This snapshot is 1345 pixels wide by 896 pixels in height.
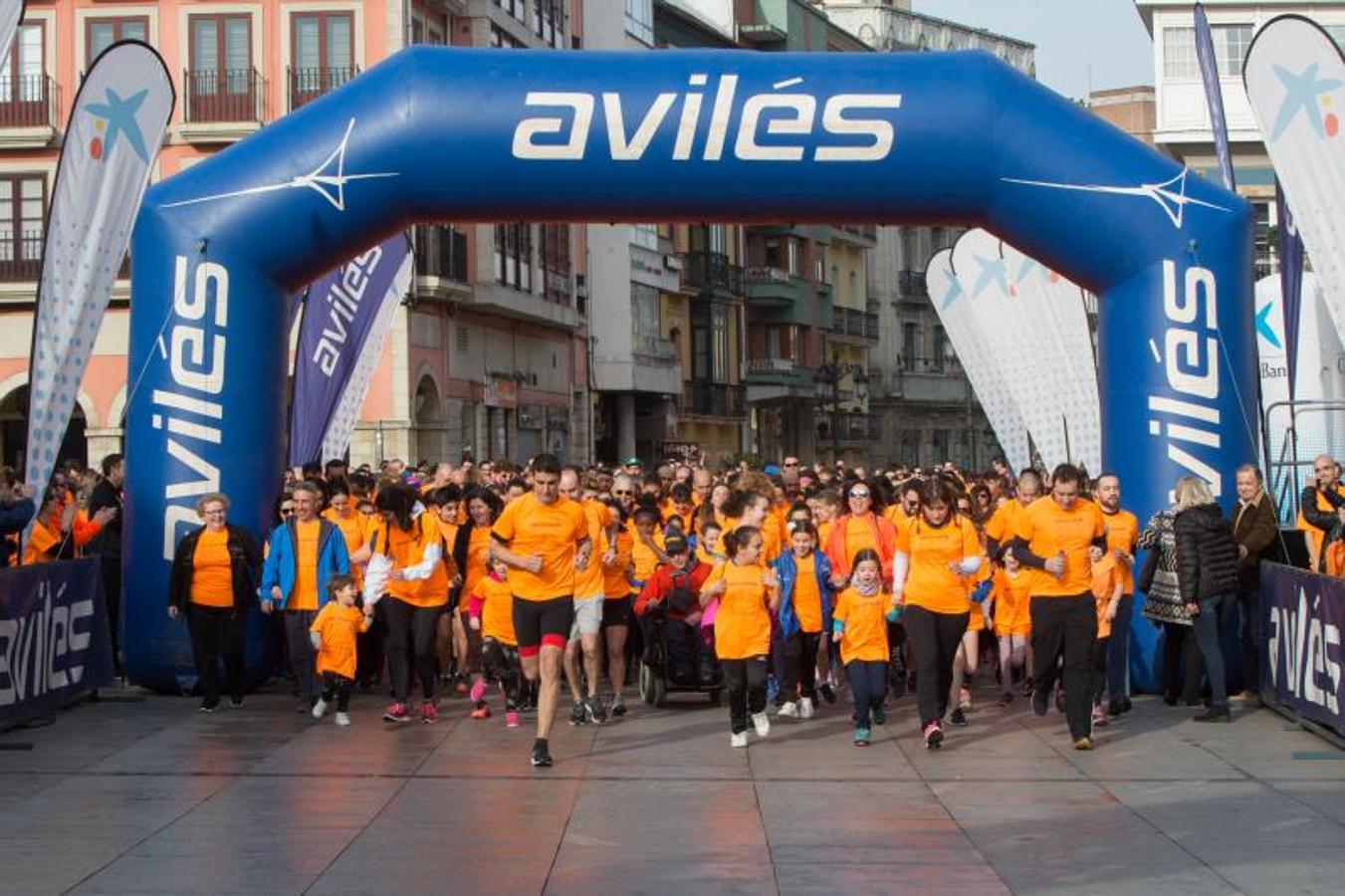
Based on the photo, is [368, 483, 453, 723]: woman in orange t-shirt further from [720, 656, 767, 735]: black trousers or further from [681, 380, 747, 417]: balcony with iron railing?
[681, 380, 747, 417]: balcony with iron railing

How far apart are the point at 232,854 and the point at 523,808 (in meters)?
1.83

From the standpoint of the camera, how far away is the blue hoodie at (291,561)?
15.2 m

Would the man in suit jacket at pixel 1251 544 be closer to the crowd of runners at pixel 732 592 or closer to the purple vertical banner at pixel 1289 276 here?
the crowd of runners at pixel 732 592

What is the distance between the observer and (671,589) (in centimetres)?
1588

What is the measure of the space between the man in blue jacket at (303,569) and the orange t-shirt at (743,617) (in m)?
2.89

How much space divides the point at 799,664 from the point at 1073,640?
259 cm

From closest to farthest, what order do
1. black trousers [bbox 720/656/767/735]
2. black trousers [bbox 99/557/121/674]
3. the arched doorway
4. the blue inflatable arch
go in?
black trousers [bbox 720/656/767/735]
the blue inflatable arch
black trousers [bbox 99/557/121/674]
the arched doorway

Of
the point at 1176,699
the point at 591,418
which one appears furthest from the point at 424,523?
the point at 591,418

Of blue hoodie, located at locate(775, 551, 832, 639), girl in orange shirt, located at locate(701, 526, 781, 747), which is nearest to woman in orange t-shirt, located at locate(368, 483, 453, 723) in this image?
girl in orange shirt, located at locate(701, 526, 781, 747)

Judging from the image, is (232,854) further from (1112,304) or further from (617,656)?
(1112,304)

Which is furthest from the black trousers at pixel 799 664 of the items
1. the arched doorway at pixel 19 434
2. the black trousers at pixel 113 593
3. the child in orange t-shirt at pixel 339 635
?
the arched doorway at pixel 19 434

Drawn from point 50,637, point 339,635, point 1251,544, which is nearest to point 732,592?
point 339,635

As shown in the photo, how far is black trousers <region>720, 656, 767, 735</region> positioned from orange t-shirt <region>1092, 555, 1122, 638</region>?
7.46ft

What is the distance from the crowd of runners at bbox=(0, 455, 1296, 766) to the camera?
1357cm
